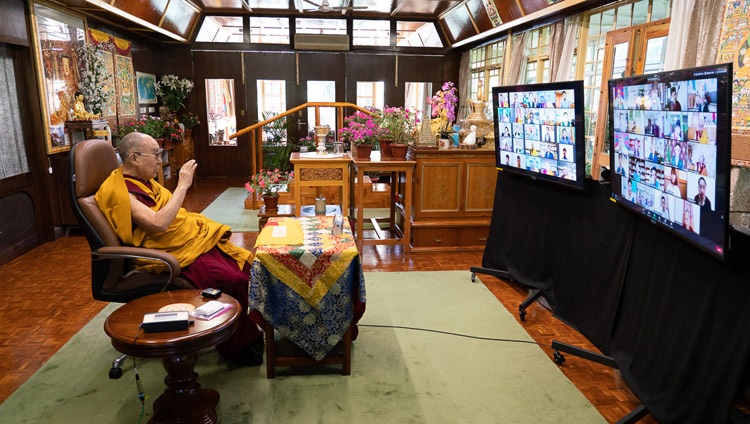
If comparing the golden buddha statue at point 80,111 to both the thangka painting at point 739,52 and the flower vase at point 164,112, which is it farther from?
the thangka painting at point 739,52

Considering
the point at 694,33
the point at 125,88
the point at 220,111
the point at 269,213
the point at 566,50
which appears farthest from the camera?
the point at 220,111

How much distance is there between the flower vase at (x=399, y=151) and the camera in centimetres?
439

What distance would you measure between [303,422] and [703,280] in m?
1.71

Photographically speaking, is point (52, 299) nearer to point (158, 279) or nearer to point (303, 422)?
point (158, 279)

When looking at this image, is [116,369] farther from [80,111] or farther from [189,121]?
[189,121]

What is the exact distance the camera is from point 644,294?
2.22 m

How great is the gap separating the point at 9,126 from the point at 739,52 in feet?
18.6

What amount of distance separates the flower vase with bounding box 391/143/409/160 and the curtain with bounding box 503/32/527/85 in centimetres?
294

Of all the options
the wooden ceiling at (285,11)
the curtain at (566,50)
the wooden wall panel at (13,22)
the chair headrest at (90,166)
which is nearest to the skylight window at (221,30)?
the wooden ceiling at (285,11)

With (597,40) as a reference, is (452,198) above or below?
below

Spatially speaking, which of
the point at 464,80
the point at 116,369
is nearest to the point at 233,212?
the point at 116,369

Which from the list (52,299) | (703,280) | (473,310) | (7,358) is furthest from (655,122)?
(52,299)

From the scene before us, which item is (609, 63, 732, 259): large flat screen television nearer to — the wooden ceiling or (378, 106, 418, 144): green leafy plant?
(378, 106, 418, 144): green leafy plant

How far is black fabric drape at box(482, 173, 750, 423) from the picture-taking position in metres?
1.71
